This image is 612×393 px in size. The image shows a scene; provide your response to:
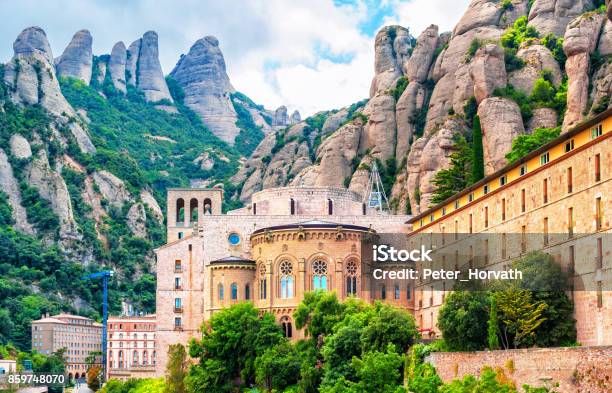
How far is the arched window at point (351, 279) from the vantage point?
86.1 meters

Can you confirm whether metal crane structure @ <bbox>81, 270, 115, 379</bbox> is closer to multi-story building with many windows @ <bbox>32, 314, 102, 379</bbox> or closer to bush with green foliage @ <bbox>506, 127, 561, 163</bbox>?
multi-story building with many windows @ <bbox>32, 314, 102, 379</bbox>

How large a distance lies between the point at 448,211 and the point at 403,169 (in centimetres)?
5808

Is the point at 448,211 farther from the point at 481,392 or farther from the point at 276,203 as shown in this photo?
the point at 481,392

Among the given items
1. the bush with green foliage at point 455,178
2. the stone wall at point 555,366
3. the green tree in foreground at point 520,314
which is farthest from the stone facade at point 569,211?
the bush with green foliage at point 455,178

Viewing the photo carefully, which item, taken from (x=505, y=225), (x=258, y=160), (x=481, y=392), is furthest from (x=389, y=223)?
(x=258, y=160)

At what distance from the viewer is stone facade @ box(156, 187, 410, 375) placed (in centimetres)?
8556

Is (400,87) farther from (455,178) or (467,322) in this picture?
(467,322)

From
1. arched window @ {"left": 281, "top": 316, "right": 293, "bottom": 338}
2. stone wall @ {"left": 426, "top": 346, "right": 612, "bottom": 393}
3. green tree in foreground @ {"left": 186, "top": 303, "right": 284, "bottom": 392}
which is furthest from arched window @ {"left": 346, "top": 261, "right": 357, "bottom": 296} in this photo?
stone wall @ {"left": 426, "top": 346, "right": 612, "bottom": 393}

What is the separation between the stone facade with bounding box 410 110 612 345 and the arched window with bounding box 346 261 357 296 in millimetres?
15866

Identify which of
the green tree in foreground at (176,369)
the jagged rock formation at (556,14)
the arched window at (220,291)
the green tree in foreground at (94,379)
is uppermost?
the jagged rock formation at (556,14)

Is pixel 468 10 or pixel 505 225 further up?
pixel 468 10

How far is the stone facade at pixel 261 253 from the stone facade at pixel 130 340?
88.8m

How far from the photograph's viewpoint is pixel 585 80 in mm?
108062

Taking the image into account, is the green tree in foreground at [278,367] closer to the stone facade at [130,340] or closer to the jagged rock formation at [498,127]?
the jagged rock formation at [498,127]
